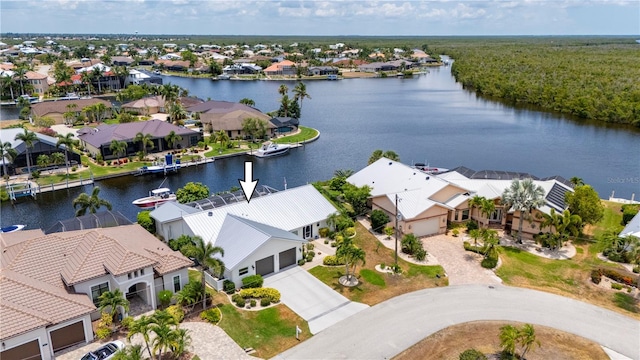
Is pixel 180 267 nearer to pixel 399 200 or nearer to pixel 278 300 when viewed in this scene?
pixel 278 300

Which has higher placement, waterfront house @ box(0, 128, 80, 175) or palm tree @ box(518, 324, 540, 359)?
waterfront house @ box(0, 128, 80, 175)

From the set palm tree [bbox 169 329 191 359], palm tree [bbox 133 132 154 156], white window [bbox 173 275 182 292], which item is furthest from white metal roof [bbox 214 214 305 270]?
palm tree [bbox 133 132 154 156]

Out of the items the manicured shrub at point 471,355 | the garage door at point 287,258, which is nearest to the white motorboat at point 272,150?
the garage door at point 287,258

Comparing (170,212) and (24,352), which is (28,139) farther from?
(24,352)

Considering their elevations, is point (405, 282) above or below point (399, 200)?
below

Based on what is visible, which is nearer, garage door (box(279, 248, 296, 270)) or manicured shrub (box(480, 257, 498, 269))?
garage door (box(279, 248, 296, 270))

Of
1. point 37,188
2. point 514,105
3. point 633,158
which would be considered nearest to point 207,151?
point 37,188

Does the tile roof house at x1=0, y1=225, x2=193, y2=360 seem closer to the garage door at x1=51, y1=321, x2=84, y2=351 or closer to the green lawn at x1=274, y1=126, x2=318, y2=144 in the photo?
the garage door at x1=51, y1=321, x2=84, y2=351
